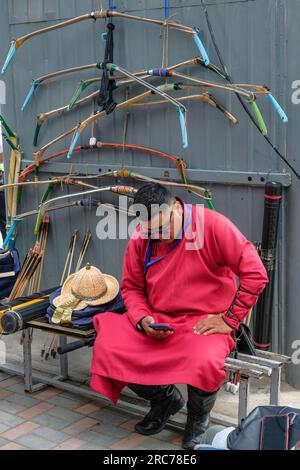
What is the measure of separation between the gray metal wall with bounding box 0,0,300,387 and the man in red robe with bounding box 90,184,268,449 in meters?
0.68

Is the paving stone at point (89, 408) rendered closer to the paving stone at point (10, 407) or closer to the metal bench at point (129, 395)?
the metal bench at point (129, 395)

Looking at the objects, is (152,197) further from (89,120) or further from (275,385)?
(89,120)

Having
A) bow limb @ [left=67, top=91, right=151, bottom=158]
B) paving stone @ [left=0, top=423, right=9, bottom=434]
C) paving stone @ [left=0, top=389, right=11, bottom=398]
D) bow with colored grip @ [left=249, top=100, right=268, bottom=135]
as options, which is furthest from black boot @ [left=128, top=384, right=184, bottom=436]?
bow limb @ [left=67, top=91, right=151, bottom=158]

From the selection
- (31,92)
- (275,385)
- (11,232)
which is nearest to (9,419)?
(275,385)

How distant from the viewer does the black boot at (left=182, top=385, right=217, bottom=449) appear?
3.81m

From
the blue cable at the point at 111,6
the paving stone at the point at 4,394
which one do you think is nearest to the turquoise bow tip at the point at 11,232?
the paving stone at the point at 4,394

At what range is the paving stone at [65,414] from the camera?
4.23 metres

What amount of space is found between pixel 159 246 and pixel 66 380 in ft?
4.25

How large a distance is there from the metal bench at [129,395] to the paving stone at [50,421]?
312 mm

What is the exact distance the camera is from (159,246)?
4.05 m

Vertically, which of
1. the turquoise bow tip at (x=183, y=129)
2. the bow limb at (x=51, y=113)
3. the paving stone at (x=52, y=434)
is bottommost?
the paving stone at (x=52, y=434)

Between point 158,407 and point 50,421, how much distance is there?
665mm

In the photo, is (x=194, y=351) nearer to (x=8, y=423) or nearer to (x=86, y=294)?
(x=86, y=294)

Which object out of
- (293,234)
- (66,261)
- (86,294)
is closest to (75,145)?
(66,261)
